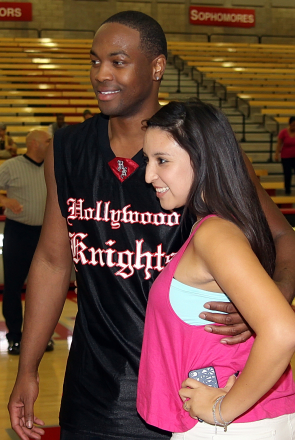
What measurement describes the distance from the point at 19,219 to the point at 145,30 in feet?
11.1

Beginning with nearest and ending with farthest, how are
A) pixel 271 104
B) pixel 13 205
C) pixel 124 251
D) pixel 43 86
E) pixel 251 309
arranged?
pixel 251 309 < pixel 124 251 < pixel 13 205 < pixel 271 104 < pixel 43 86

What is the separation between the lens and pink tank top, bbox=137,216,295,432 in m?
1.26

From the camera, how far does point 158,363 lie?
4.38 feet

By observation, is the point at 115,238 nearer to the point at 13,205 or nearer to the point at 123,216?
the point at 123,216

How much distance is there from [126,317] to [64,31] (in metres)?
14.9

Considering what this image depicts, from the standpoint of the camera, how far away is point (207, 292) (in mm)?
1252

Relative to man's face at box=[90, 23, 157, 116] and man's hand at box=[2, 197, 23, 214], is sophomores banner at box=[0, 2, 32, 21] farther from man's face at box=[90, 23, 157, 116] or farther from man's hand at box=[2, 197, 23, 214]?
man's face at box=[90, 23, 157, 116]

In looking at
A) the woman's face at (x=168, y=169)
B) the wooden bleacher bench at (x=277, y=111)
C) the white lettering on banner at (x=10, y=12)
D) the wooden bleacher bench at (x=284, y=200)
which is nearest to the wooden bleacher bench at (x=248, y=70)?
the wooden bleacher bench at (x=277, y=111)

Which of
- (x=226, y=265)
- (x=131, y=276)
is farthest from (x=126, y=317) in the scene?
(x=226, y=265)

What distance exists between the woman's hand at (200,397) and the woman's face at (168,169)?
379 millimetres

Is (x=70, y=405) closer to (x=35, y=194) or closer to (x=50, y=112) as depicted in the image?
(x=35, y=194)

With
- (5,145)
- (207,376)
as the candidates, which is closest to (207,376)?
(207,376)

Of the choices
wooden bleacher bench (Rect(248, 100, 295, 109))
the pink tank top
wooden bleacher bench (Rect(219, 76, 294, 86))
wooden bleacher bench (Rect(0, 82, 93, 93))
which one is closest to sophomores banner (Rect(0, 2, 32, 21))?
wooden bleacher bench (Rect(0, 82, 93, 93))

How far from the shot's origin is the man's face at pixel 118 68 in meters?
1.54
